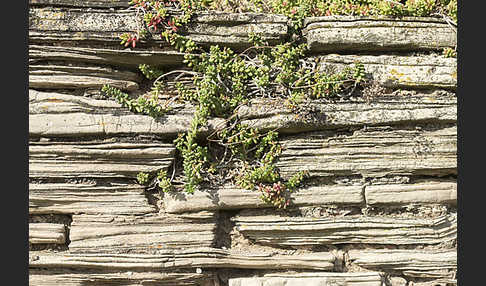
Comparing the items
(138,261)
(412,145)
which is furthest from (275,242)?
(412,145)

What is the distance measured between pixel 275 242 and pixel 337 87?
1.71m

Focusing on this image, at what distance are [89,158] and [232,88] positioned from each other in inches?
63.4

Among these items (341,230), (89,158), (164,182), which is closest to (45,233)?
(89,158)

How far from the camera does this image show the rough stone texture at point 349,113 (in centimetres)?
527

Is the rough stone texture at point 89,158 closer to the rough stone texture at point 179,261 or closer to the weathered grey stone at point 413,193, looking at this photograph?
the rough stone texture at point 179,261

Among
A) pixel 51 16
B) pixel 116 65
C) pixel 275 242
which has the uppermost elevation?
pixel 51 16

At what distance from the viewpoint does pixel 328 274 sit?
5.29 meters

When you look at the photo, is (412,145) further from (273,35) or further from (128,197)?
(128,197)

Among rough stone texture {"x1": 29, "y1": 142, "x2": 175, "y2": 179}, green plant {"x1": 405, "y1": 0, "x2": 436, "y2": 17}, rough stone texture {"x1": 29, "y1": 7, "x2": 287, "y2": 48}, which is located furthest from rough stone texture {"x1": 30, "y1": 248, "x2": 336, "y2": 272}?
green plant {"x1": 405, "y1": 0, "x2": 436, "y2": 17}

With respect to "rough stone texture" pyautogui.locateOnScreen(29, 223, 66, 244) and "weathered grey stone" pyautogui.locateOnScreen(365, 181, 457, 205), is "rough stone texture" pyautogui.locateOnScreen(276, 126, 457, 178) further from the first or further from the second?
"rough stone texture" pyautogui.locateOnScreen(29, 223, 66, 244)

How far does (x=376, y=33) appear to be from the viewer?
5430mm

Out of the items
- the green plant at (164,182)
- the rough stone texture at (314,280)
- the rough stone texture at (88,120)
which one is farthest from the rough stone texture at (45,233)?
the rough stone texture at (314,280)

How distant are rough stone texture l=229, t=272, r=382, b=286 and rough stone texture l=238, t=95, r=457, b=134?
1474mm

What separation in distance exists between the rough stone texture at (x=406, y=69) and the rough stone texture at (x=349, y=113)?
149 millimetres
